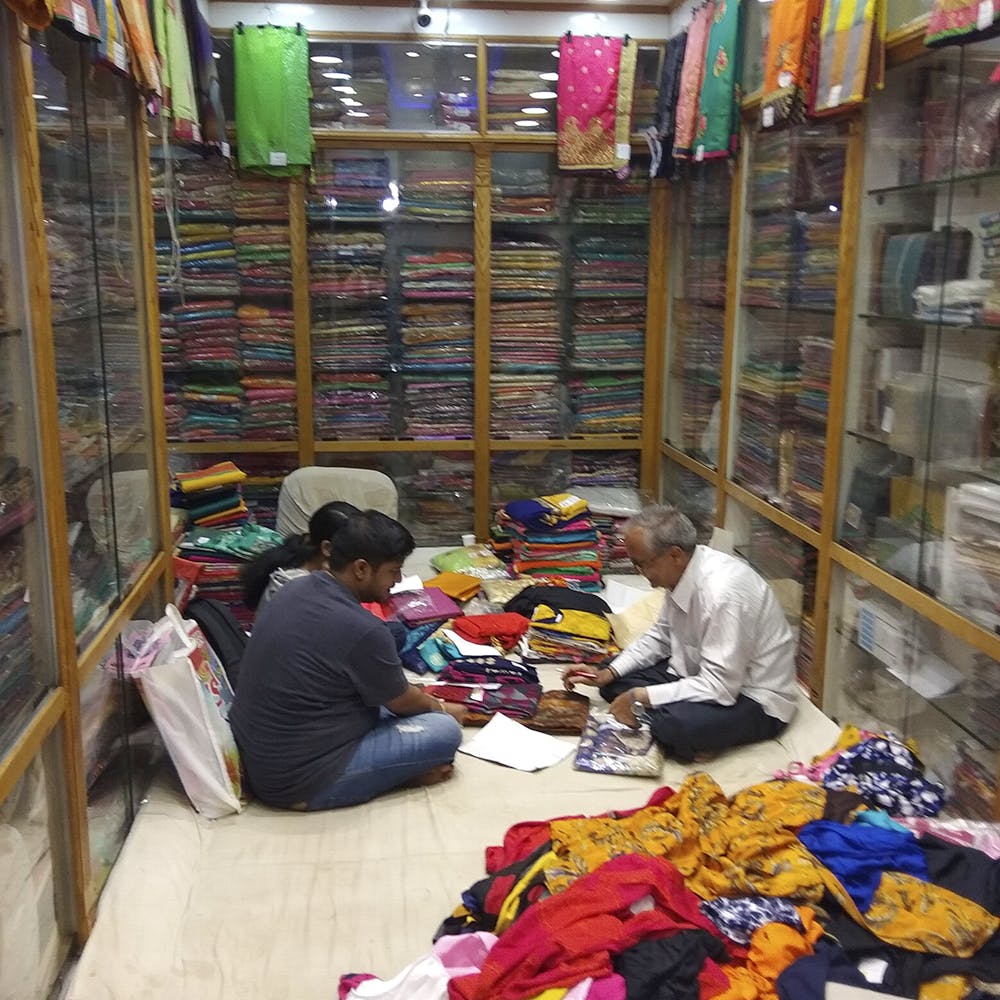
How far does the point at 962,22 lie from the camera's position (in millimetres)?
2570

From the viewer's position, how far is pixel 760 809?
2670 millimetres

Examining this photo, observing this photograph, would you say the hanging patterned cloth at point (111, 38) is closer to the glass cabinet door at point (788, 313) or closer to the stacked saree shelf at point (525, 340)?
the glass cabinet door at point (788, 313)

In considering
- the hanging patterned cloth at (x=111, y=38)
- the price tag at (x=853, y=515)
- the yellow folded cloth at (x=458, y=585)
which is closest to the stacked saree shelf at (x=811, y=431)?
the price tag at (x=853, y=515)

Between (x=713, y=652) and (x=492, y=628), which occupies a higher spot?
(x=713, y=652)

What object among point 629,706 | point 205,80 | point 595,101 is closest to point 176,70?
point 205,80

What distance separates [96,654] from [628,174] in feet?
12.6

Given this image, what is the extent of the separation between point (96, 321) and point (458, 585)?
238 cm

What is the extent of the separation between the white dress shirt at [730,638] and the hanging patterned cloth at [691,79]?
2.21m

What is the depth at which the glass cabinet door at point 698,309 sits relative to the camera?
492cm

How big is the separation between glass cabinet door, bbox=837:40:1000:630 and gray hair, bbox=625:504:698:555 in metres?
0.62

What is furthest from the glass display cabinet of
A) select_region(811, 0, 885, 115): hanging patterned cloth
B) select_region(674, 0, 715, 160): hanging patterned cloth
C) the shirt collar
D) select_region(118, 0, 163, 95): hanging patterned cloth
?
select_region(118, 0, 163, 95): hanging patterned cloth

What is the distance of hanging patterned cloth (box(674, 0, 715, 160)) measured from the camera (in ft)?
15.0

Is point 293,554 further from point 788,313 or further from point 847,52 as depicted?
point 847,52

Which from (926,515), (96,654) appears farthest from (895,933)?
(96,654)
